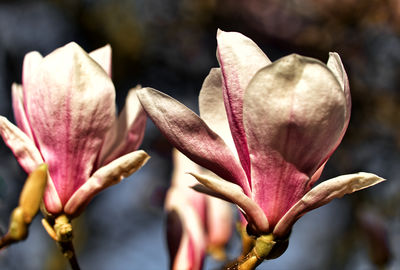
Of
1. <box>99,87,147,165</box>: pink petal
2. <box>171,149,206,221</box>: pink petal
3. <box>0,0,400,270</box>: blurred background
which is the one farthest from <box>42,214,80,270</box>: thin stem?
<box>0,0,400,270</box>: blurred background

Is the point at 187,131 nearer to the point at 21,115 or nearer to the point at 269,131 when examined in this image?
the point at 269,131

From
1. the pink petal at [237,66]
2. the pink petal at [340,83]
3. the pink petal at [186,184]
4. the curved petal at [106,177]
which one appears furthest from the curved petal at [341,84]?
the pink petal at [186,184]

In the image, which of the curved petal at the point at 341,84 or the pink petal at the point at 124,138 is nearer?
the curved petal at the point at 341,84

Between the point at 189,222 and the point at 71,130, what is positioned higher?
the point at 71,130

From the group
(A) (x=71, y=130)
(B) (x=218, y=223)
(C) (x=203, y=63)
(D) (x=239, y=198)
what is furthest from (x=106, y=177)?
(C) (x=203, y=63)

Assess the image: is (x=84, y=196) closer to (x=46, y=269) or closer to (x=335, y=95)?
(x=335, y=95)

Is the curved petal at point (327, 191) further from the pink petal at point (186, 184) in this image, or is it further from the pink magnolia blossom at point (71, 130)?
the pink petal at point (186, 184)

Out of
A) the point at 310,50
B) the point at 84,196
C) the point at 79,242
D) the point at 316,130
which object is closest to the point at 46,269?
the point at 79,242
